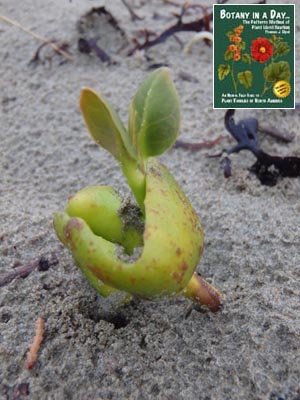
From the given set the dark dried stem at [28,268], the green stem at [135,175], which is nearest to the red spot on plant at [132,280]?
the green stem at [135,175]

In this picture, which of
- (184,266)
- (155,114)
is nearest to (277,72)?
(155,114)

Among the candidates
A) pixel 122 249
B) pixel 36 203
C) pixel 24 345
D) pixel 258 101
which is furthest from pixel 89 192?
pixel 258 101

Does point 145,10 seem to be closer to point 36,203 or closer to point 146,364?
point 36,203

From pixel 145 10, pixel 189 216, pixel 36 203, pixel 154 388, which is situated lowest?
pixel 154 388

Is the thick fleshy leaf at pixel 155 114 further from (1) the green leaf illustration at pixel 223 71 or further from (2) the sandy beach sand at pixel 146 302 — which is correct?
(1) the green leaf illustration at pixel 223 71

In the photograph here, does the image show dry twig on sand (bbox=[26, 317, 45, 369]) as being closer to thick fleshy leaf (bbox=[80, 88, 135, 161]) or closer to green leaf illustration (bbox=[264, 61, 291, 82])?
thick fleshy leaf (bbox=[80, 88, 135, 161])

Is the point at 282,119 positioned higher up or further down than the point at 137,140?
further down
